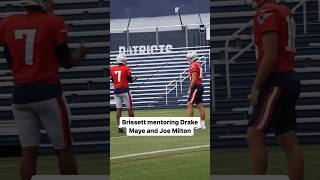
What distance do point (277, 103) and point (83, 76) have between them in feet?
14.4

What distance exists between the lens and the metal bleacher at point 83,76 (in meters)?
6.91

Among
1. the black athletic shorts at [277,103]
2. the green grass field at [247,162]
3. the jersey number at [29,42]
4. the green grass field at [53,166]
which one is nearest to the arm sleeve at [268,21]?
the black athletic shorts at [277,103]

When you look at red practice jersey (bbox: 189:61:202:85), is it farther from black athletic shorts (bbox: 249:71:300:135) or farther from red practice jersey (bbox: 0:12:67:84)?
red practice jersey (bbox: 0:12:67:84)

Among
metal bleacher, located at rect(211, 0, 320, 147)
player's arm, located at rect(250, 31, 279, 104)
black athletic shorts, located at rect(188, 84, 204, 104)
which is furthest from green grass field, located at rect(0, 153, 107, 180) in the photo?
player's arm, located at rect(250, 31, 279, 104)

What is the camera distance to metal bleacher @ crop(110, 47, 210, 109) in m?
3.51

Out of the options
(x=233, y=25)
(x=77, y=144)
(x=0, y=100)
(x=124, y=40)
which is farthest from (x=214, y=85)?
(x=124, y=40)

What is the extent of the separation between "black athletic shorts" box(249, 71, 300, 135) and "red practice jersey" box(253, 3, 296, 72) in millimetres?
48

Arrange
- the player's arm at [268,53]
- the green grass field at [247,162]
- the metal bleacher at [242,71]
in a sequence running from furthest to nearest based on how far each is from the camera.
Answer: the metal bleacher at [242,71] → the green grass field at [247,162] → the player's arm at [268,53]

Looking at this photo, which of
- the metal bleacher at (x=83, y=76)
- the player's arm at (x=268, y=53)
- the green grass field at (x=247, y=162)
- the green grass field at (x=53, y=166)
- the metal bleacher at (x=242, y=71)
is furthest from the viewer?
the metal bleacher at (x=242, y=71)

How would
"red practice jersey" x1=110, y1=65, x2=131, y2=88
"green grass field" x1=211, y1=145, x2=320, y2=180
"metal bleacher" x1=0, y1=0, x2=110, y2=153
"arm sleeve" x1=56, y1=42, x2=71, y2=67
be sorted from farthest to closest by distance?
1. "metal bleacher" x1=0, y1=0, x2=110, y2=153
2. "green grass field" x1=211, y1=145, x2=320, y2=180
3. "red practice jersey" x1=110, y1=65, x2=131, y2=88
4. "arm sleeve" x1=56, y1=42, x2=71, y2=67

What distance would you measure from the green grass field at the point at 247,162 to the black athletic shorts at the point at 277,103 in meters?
1.59

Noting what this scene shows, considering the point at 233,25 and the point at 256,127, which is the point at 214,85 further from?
the point at 256,127

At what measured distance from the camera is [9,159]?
6324mm

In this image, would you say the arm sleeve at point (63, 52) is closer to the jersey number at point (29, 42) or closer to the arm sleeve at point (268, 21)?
the jersey number at point (29, 42)
